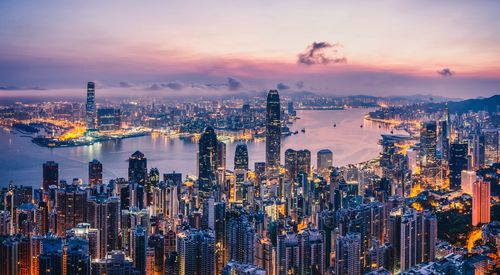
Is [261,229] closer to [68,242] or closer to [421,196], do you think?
[68,242]

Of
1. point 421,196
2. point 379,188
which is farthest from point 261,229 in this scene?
point 421,196

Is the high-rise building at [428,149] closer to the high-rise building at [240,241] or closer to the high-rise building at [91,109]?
the high-rise building at [240,241]

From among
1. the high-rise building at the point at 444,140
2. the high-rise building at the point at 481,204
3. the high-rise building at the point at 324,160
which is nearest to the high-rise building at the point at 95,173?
the high-rise building at the point at 324,160

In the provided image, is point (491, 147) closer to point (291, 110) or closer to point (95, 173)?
point (291, 110)

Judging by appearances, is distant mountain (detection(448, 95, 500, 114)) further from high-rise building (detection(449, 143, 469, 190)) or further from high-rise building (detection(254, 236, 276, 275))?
high-rise building (detection(254, 236, 276, 275))

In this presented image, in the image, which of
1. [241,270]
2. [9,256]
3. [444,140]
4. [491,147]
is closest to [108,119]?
[444,140]
